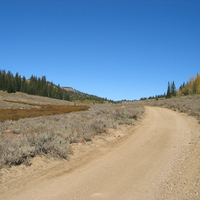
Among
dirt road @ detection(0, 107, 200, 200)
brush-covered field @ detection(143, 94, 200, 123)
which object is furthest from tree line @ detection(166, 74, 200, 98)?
dirt road @ detection(0, 107, 200, 200)

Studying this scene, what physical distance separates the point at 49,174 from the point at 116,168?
2252 mm

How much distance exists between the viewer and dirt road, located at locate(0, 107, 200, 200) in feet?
15.6

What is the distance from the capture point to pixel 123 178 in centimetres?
571

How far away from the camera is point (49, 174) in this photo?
596 centimetres

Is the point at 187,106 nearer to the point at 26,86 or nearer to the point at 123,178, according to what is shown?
the point at 123,178

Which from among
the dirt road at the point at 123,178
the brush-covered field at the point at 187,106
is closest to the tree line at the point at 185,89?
the brush-covered field at the point at 187,106

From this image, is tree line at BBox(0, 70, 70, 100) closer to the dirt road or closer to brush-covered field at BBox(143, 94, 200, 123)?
brush-covered field at BBox(143, 94, 200, 123)

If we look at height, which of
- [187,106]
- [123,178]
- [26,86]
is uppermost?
[26,86]

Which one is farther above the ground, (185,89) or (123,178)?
(185,89)

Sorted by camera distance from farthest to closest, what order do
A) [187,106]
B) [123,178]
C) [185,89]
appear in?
[185,89], [187,106], [123,178]

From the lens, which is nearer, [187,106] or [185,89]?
[187,106]

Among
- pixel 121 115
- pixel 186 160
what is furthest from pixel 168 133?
pixel 121 115

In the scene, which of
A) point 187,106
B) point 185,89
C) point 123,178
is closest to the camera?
point 123,178

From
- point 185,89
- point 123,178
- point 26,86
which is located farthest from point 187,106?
point 26,86
